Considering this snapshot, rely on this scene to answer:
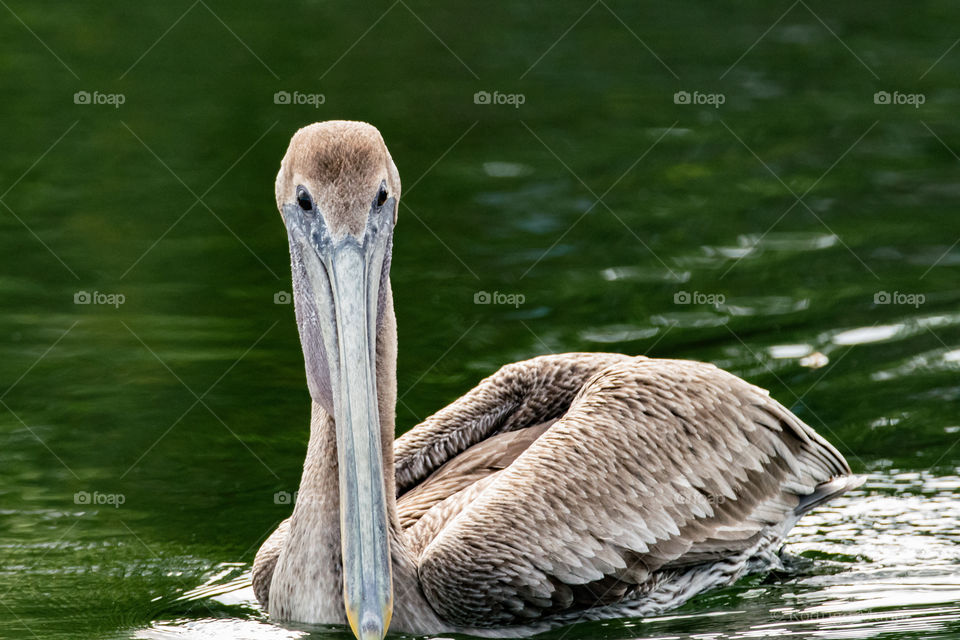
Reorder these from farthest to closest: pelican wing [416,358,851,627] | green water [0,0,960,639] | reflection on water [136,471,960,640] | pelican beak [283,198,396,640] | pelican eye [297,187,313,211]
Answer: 1. green water [0,0,960,639]
2. reflection on water [136,471,960,640]
3. pelican wing [416,358,851,627]
4. pelican eye [297,187,313,211]
5. pelican beak [283,198,396,640]

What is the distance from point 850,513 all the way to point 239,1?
10.1 meters

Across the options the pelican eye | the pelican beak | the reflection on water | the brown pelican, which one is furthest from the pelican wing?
the pelican eye

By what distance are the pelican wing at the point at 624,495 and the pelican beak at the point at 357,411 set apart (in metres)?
0.60

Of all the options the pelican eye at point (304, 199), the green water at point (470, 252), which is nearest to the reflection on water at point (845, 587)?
the green water at point (470, 252)

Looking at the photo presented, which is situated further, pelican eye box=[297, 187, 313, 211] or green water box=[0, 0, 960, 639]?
green water box=[0, 0, 960, 639]

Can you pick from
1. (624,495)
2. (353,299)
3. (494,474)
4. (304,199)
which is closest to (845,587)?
(624,495)

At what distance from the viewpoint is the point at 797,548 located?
6.78 m

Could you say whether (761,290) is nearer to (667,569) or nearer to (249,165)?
(667,569)

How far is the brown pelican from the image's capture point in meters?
5.11

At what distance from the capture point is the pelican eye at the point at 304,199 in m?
5.21

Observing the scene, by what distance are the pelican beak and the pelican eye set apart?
0.06 meters

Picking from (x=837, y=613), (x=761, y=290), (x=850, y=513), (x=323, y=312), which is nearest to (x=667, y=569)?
(x=837, y=613)

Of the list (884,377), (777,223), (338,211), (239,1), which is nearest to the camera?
(338,211)

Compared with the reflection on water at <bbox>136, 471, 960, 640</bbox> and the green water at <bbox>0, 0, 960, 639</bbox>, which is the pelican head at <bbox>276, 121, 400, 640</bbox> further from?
the green water at <bbox>0, 0, 960, 639</bbox>
